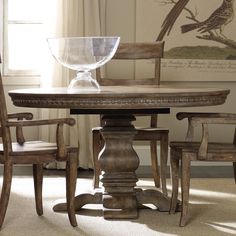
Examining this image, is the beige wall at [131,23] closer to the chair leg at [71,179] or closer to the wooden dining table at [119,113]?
the wooden dining table at [119,113]

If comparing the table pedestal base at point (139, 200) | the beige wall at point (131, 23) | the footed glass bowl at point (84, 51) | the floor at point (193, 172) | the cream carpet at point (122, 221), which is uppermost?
the beige wall at point (131, 23)

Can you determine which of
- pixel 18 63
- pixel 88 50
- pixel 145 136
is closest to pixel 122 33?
pixel 18 63

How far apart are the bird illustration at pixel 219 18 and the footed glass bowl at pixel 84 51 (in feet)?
6.97

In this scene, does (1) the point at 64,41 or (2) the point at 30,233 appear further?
(1) the point at 64,41

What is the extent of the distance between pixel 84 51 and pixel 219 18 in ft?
7.66

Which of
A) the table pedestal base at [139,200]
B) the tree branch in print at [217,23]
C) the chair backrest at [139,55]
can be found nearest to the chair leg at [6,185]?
the table pedestal base at [139,200]

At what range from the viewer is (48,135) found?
5203mm

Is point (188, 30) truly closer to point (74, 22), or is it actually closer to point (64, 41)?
point (74, 22)

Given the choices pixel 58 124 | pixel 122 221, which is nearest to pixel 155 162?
pixel 122 221

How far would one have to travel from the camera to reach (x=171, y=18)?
17.4 ft

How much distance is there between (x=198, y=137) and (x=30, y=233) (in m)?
2.70

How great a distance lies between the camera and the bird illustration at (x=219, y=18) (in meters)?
5.34

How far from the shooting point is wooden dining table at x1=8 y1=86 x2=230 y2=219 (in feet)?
9.55

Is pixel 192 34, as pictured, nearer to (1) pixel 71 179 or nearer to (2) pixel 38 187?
(2) pixel 38 187
